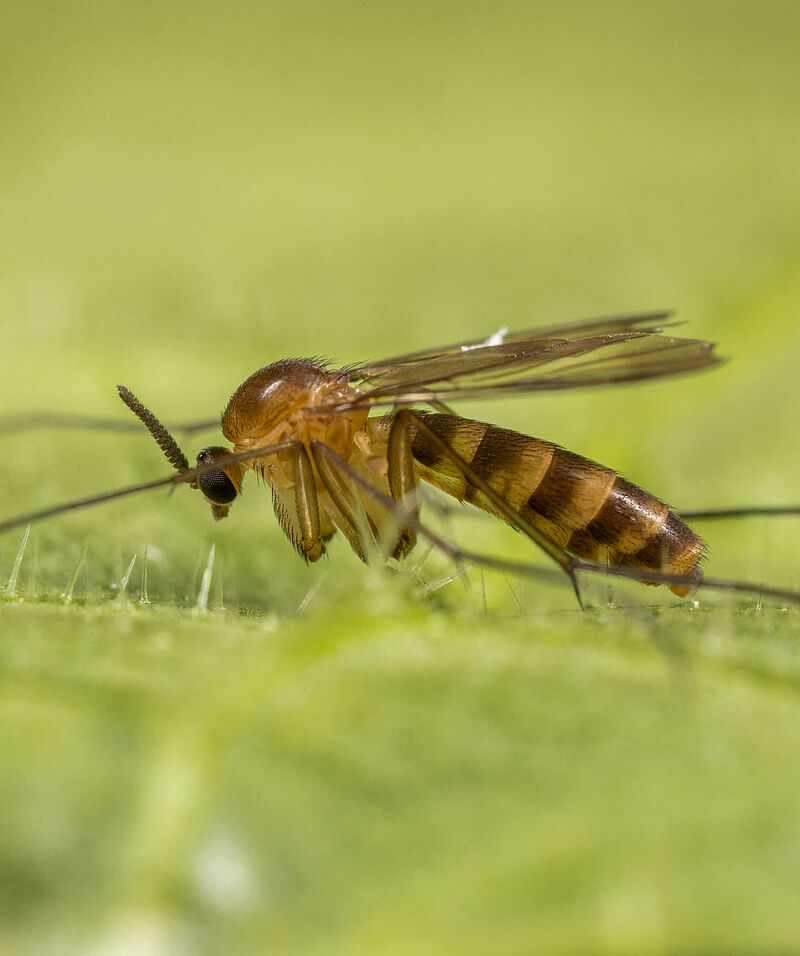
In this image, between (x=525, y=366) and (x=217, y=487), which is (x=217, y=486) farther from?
(x=525, y=366)

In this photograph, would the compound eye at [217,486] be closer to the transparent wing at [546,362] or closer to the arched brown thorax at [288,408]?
the arched brown thorax at [288,408]

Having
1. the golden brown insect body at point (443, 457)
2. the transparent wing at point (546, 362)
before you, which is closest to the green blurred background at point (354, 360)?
the golden brown insect body at point (443, 457)

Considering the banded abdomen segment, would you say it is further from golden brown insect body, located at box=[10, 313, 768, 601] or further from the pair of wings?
the pair of wings

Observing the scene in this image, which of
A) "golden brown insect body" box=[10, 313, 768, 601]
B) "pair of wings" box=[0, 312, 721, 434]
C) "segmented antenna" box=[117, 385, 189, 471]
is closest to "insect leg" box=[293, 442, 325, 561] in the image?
"golden brown insect body" box=[10, 313, 768, 601]

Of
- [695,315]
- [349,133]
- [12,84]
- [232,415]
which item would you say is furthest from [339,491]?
[12,84]

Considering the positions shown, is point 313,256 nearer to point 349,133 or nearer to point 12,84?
point 349,133

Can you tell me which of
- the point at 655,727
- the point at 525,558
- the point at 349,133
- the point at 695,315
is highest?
the point at 349,133
